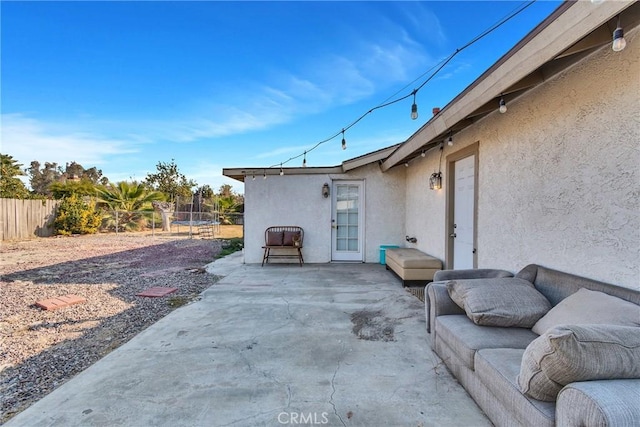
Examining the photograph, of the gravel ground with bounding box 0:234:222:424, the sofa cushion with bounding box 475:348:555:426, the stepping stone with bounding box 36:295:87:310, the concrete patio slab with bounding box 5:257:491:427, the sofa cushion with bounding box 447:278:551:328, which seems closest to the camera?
the sofa cushion with bounding box 475:348:555:426

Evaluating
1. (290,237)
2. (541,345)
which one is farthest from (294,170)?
(541,345)

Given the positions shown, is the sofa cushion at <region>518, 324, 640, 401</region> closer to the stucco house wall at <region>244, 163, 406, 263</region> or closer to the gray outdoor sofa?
the gray outdoor sofa

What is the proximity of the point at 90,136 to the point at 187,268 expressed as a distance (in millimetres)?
10707

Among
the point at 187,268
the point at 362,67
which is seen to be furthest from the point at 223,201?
the point at 362,67

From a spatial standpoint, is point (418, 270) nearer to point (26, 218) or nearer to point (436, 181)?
point (436, 181)

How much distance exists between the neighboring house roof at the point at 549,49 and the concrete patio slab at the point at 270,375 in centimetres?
244

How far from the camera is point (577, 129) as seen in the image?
7.93 ft

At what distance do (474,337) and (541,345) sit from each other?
79cm

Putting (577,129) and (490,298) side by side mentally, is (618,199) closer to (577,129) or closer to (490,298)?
(577,129)

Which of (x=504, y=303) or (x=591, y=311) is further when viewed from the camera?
(x=504, y=303)

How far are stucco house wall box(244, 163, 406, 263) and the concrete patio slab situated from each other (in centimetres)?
341

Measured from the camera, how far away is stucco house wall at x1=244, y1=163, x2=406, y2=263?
293 inches

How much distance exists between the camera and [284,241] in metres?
7.20

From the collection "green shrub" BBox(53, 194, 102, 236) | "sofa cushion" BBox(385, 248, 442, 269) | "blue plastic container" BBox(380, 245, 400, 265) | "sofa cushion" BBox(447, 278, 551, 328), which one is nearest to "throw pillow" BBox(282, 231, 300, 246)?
"blue plastic container" BBox(380, 245, 400, 265)
